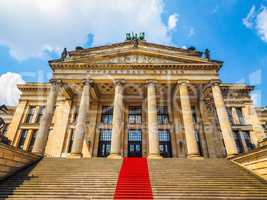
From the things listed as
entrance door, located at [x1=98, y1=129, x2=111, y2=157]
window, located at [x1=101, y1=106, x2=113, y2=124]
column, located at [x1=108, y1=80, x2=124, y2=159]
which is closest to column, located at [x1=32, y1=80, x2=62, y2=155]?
column, located at [x1=108, y1=80, x2=124, y2=159]

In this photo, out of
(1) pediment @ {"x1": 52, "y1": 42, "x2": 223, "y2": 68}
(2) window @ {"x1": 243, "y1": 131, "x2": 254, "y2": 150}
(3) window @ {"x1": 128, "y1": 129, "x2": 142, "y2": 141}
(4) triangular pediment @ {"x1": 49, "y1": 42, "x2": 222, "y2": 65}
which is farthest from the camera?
(2) window @ {"x1": 243, "y1": 131, "x2": 254, "y2": 150}

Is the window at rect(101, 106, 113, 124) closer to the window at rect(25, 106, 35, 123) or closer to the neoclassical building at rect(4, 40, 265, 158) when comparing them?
the neoclassical building at rect(4, 40, 265, 158)

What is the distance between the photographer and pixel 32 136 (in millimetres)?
26078

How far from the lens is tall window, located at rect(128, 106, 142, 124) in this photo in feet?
85.7

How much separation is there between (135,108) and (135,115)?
123 centimetres

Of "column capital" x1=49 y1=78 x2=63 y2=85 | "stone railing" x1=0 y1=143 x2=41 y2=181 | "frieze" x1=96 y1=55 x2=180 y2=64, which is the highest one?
"frieze" x1=96 y1=55 x2=180 y2=64

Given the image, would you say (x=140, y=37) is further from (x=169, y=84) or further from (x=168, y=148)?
(x=168, y=148)

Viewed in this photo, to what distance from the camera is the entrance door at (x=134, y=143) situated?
Result: 23.7 m

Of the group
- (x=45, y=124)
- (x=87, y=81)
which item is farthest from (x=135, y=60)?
(x=45, y=124)

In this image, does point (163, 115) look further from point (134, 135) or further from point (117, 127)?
point (117, 127)

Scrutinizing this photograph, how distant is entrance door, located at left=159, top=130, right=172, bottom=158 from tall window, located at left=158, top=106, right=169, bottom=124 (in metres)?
1.55

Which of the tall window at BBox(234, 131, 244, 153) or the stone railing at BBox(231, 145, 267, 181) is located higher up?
the tall window at BBox(234, 131, 244, 153)

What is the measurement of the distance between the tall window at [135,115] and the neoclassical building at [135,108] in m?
0.15

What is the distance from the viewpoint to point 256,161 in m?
11.9
